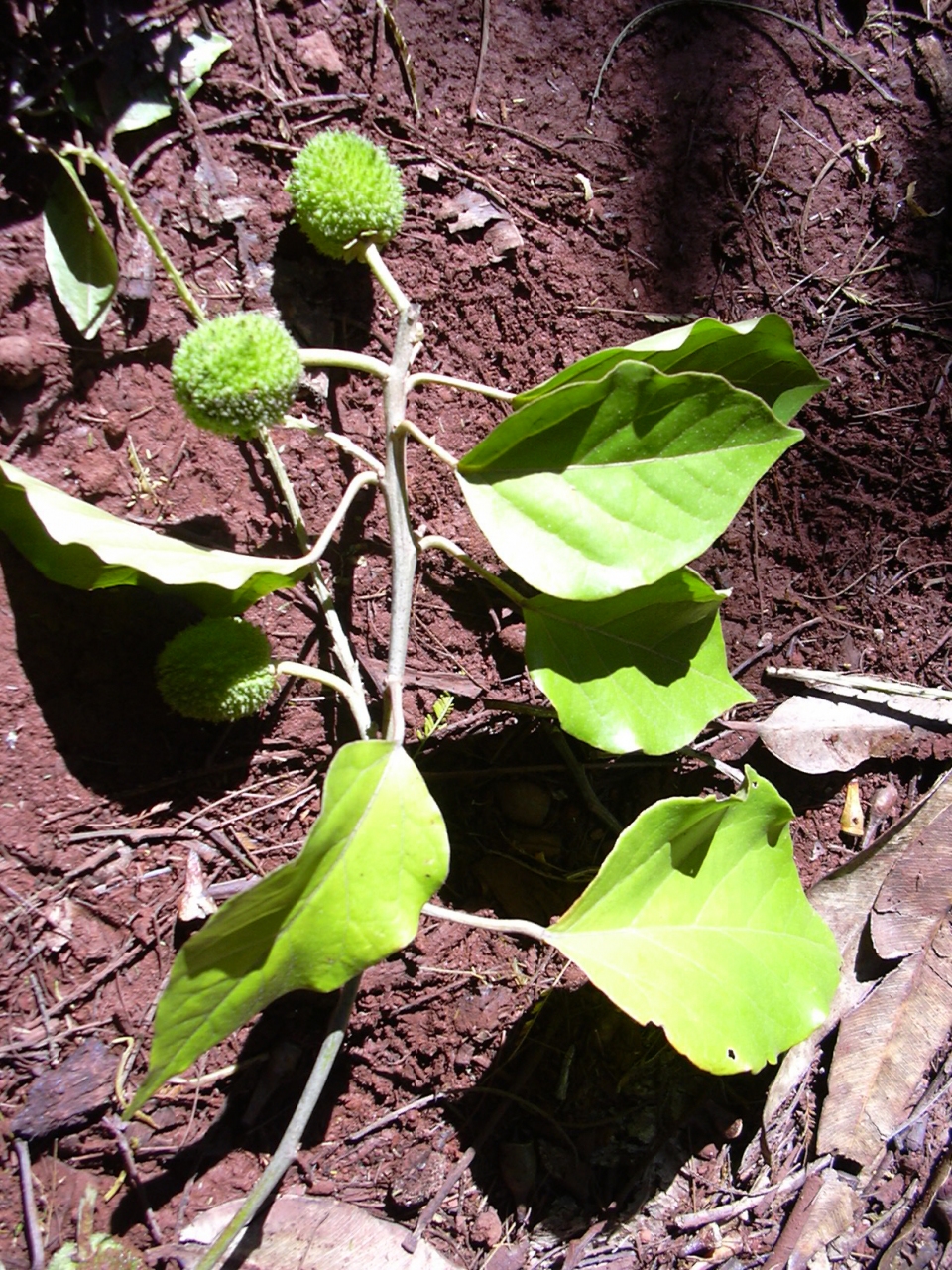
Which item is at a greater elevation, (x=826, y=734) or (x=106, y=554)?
(x=106, y=554)

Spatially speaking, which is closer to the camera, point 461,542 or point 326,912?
point 326,912

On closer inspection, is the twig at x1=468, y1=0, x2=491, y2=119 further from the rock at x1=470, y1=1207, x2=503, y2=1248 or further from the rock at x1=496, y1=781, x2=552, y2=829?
the rock at x1=470, y1=1207, x2=503, y2=1248

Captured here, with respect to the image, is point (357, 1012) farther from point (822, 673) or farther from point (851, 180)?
point (851, 180)

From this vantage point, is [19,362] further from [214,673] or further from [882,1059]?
[882,1059]

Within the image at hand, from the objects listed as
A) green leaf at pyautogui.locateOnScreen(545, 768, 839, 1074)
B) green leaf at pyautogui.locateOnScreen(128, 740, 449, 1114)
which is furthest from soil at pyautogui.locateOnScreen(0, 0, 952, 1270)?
green leaf at pyautogui.locateOnScreen(128, 740, 449, 1114)

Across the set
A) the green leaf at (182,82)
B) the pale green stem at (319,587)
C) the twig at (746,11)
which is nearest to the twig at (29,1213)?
the pale green stem at (319,587)

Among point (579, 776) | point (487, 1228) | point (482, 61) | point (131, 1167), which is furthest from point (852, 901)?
point (482, 61)

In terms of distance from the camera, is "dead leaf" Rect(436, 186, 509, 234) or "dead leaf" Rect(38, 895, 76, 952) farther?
"dead leaf" Rect(436, 186, 509, 234)
